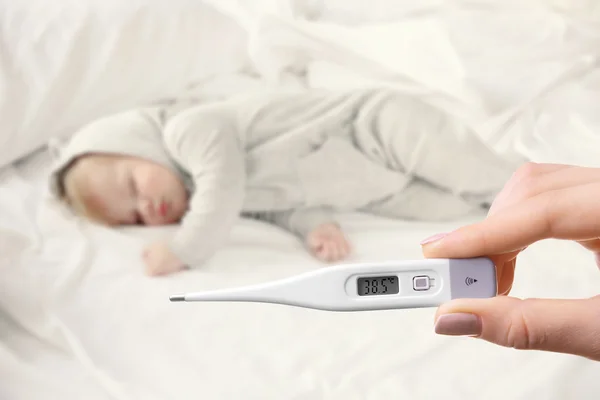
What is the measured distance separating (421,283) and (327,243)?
0.31 m

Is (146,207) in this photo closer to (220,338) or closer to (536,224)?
(220,338)

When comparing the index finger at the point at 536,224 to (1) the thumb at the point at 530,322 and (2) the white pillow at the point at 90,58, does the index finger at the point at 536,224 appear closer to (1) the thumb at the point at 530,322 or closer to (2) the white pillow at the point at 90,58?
(1) the thumb at the point at 530,322

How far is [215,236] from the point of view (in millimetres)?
667

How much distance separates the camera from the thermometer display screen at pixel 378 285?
14.3 inches

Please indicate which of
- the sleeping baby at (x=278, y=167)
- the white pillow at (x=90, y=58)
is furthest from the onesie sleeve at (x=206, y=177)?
the white pillow at (x=90, y=58)

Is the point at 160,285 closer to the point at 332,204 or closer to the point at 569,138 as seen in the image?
the point at 332,204

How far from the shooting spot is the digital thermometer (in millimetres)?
358

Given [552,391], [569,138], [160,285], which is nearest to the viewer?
[552,391]

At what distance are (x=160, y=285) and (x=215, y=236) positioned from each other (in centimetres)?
9

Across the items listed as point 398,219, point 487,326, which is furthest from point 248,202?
point 487,326

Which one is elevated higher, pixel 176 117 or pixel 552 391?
pixel 176 117

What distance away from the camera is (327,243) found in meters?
0.67

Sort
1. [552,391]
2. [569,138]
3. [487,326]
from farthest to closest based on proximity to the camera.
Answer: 1. [569,138]
2. [552,391]
3. [487,326]

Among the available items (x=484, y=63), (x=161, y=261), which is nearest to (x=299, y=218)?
(x=161, y=261)
